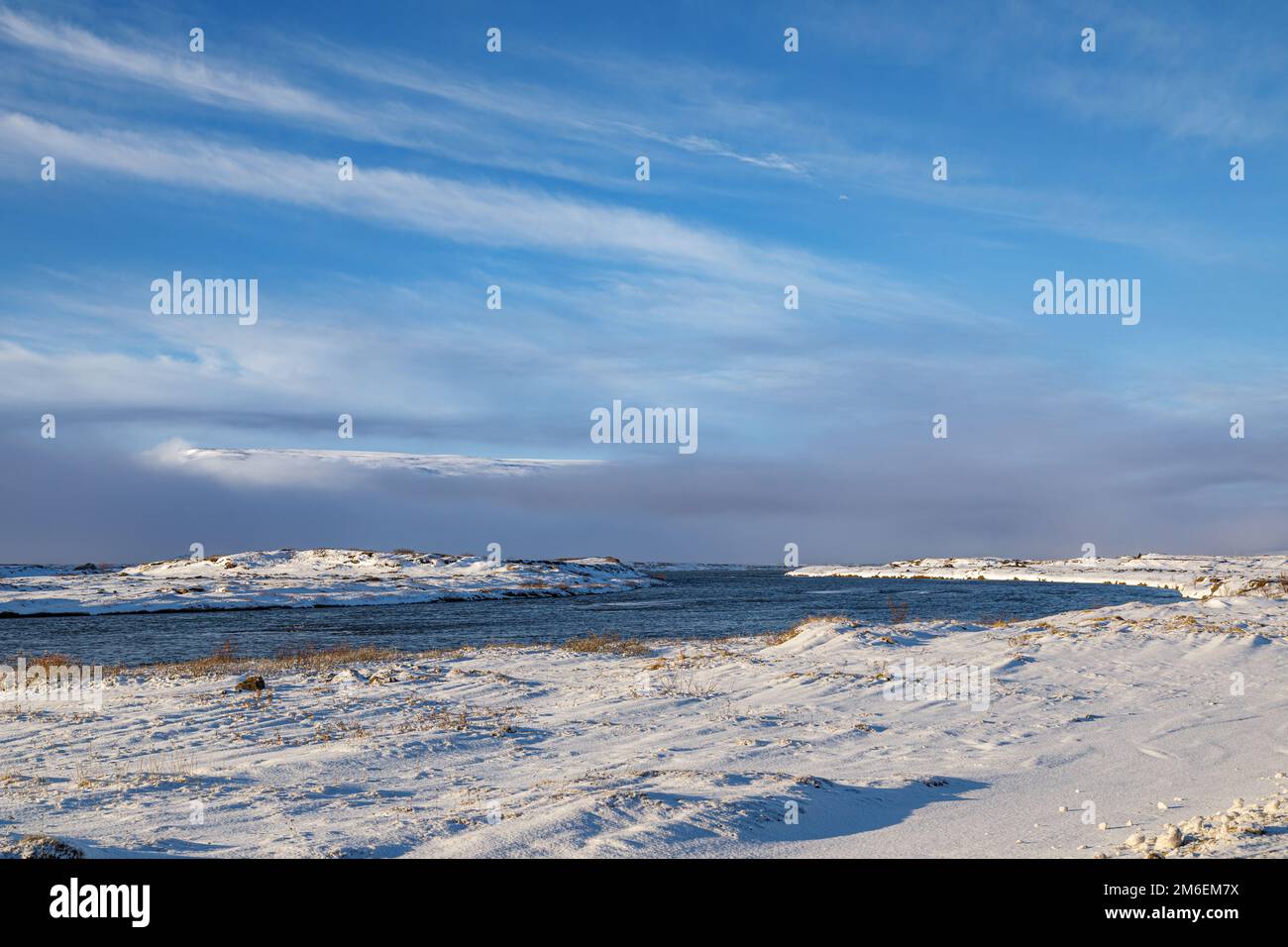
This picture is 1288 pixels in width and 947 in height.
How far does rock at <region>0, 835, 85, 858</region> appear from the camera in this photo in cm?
729

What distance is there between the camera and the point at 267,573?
83.9m

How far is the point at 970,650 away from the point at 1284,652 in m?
7.47

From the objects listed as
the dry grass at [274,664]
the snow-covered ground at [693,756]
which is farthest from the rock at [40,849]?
the dry grass at [274,664]

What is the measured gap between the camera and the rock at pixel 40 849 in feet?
23.9

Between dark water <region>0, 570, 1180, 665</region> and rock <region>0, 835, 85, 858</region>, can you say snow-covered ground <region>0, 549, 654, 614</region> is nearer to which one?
dark water <region>0, 570, 1180, 665</region>

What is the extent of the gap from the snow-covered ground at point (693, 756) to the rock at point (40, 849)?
9.2 inches

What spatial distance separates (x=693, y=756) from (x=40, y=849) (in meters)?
8.12

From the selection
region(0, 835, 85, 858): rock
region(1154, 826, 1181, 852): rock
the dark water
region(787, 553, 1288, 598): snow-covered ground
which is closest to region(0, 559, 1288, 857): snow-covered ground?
region(1154, 826, 1181, 852): rock

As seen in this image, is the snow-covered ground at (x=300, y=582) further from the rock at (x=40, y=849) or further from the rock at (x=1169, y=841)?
the rock at (x=1169, y=841)

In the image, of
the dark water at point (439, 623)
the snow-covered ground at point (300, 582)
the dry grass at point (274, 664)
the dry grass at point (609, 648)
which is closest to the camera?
the dry grass at point (274, 664)

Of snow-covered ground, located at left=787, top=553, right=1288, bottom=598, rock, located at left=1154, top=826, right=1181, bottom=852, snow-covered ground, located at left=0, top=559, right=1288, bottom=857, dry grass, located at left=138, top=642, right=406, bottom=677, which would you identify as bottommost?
snow-covered ground, located at left=787, top=553, right=1288, bottom=598

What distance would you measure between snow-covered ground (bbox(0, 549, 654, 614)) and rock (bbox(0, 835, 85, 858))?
2167 inches
